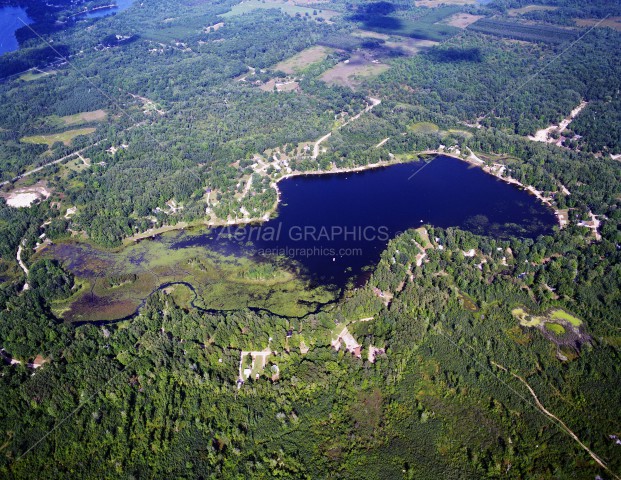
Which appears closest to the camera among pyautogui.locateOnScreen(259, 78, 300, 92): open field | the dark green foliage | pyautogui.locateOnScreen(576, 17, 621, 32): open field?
the dark green foliage

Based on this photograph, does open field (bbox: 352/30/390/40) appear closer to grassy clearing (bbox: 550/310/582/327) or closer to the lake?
the lake

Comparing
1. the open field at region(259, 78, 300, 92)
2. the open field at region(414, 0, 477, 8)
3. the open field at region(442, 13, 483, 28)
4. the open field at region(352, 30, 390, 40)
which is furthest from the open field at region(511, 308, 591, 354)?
the open field at region(414, 0, 477, 8)

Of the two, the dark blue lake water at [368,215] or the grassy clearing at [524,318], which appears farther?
the dark blue lake water at [368,215]

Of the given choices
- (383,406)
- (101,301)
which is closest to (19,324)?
(101,301)

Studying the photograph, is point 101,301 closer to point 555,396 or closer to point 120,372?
point 120,372

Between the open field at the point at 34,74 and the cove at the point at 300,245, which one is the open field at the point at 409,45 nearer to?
the cove at the point at 300,245

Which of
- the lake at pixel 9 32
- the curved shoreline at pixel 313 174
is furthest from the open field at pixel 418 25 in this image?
the lake at pixel 9 32
